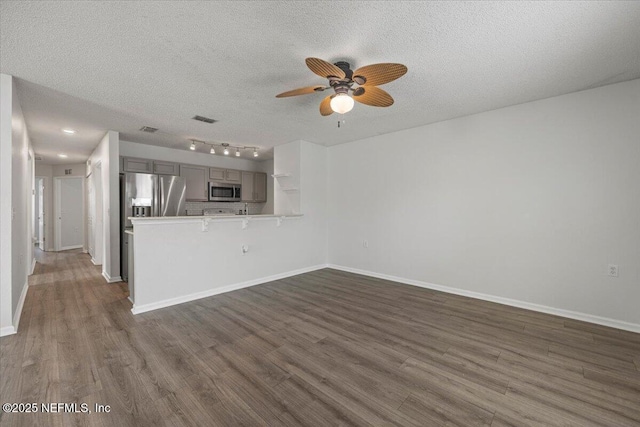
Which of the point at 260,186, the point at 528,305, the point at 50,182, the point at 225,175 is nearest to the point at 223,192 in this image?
the point at 225,175

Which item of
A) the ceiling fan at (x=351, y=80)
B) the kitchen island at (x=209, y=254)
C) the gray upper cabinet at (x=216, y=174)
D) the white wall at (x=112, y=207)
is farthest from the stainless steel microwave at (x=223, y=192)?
the ceiling fan at (x=351, y=80)

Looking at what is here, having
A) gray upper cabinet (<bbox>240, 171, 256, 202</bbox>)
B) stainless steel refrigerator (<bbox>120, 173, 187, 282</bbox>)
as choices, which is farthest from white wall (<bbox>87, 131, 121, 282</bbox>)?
gray upper cabinet (<bbox>240, 171, 256, 202</bbox>)

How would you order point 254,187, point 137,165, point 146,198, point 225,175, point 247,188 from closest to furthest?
point 146,198 < point 137,165 < point 225,175 < point 247,188 < point 254,187

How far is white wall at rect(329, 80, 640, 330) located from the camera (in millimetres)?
2762

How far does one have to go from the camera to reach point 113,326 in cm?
277

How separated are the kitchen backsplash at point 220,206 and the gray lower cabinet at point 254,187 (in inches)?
9.9

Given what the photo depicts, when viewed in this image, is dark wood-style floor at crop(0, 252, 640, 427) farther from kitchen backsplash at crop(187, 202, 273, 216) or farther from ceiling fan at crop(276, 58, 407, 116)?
kitchen backsplash at crop(187, 202, 273, 216)

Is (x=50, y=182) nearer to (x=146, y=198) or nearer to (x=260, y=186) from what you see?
(x=146, y=198)

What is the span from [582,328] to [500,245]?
43.8 inches

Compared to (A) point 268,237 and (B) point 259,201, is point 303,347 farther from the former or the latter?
(B) point 259,201

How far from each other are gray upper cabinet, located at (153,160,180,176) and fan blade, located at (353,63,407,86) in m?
4.71

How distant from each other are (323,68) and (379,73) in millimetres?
451

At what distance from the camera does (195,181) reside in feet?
19.5

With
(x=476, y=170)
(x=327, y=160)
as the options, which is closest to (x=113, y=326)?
(x=327, y=160)
